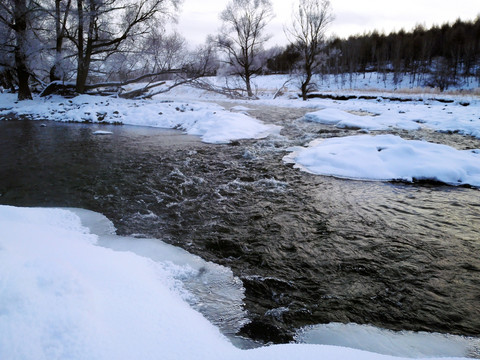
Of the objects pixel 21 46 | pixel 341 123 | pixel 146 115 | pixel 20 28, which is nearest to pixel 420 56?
pixel 341 123

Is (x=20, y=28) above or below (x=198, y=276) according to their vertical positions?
above

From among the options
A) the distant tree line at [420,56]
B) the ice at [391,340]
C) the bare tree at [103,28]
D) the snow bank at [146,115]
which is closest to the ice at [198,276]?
the ice at [391,340]

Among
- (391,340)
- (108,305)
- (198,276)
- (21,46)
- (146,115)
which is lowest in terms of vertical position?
(391,340)

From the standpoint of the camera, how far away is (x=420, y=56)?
157ft

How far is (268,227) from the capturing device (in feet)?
Answer: 11.1

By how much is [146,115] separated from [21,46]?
806 cm

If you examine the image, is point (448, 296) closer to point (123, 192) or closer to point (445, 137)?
point (123, 192)

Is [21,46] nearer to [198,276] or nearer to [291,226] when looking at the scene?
[291,226]

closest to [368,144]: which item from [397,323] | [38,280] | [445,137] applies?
[445,137]

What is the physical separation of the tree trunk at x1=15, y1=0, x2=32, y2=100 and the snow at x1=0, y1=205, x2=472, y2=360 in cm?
1651

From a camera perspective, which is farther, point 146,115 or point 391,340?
point 146,115

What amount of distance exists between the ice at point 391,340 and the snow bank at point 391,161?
11.5 ft

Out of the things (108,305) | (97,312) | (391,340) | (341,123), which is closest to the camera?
(97,312)

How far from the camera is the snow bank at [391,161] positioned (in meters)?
4.96
